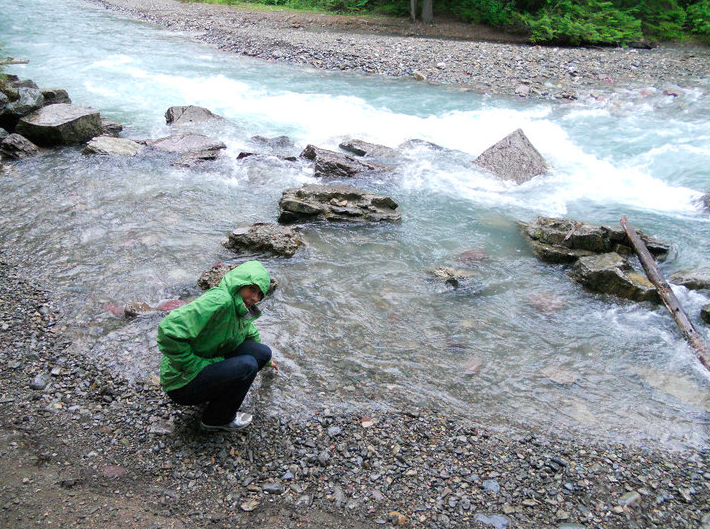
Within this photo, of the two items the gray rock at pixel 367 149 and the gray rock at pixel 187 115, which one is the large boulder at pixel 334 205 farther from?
the gray rock at pixel 187 115

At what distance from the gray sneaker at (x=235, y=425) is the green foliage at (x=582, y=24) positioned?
24.5m

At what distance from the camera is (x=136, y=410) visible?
5.01m

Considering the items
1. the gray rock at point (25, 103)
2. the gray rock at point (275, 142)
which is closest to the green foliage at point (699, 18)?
the gray rock at point (275, 142)

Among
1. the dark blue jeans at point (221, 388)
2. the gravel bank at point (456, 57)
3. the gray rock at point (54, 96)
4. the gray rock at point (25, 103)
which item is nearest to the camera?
the dark blue jeans at point (221, 388)

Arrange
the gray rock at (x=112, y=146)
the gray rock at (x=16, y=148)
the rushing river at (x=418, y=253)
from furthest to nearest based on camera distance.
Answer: the gray rock at (x=112, y=146) < the gray rock at (x=16, y=148) < the rushing river at (x=418, y=253)

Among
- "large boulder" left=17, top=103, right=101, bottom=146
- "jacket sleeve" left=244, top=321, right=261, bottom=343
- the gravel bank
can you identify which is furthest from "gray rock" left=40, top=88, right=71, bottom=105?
"jacket sleeve" left=244, top=321, right=261, bottom=343

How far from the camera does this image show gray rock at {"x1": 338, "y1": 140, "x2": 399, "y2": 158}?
41.2 feet

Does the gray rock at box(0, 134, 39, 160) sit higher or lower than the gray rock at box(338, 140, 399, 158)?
higher

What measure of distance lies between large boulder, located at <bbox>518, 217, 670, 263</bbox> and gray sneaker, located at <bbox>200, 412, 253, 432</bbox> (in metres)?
5.75

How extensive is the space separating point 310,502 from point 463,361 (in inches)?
107

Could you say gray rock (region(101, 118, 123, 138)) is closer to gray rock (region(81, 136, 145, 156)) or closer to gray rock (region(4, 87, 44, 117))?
gray rock (region(81, 136, 145, 156))

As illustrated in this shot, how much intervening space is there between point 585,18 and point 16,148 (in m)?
25.5

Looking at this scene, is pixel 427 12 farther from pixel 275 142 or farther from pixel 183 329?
pixel 183 329

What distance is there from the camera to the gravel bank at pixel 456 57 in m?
18.3
